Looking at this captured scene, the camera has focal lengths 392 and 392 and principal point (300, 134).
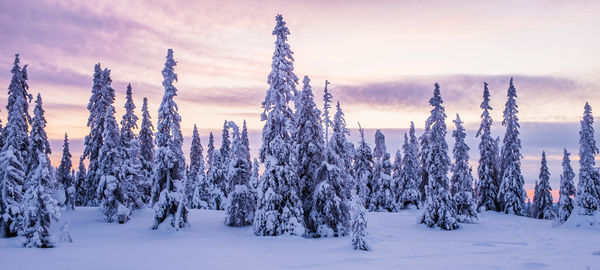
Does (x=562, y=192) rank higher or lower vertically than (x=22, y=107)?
lower

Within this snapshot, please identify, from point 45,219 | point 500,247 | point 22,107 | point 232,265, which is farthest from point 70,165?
point 500,247

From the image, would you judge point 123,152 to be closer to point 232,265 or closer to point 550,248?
point 232,265

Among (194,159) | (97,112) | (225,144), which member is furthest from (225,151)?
(97,112)

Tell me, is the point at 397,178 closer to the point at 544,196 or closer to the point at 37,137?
the point at 544,196

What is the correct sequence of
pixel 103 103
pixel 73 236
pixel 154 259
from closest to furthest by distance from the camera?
pixel 154 259
pixel 73 236
pixel 103 103

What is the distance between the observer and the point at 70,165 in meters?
51.5

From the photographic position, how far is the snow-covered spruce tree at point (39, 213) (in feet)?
76.7

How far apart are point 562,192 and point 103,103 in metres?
49.7

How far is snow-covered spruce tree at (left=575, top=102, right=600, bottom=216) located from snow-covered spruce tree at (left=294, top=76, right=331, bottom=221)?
2596 cm

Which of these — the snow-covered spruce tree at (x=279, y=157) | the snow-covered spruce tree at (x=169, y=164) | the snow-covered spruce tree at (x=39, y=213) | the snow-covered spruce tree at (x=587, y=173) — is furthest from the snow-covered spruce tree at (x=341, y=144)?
the snow-covered spruce tree at (x=587, y=173)

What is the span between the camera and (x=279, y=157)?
1159 inches

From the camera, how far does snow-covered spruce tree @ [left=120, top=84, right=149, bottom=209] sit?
39531 mm

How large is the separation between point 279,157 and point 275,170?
41.0 inches

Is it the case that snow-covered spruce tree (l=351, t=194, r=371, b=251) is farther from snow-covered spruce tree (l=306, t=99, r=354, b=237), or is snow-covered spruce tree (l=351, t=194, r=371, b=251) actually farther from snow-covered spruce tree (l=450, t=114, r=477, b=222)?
snow-covered spruce tree (l=450, t=114, r=477, b=222)
